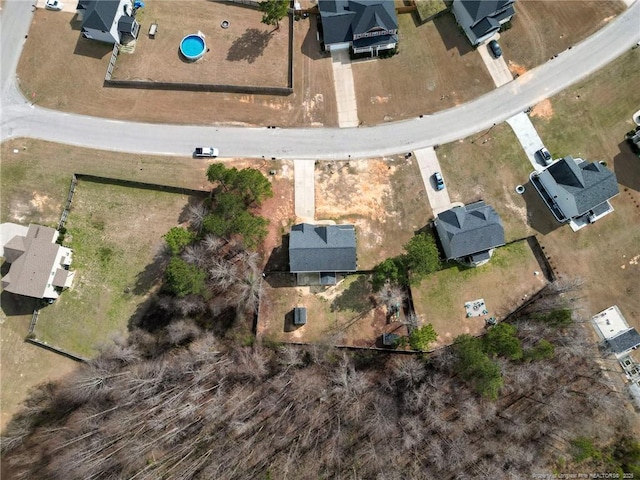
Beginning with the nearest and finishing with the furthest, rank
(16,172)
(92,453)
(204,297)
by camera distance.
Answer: (92,453), (204,297), (16,172)

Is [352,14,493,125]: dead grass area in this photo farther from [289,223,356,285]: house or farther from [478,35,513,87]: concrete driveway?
[289,223,356,285]: house

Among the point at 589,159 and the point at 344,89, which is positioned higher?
the point at 344,89

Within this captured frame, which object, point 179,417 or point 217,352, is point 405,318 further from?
point 179,417

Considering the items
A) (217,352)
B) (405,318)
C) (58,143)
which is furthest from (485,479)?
(58,143)

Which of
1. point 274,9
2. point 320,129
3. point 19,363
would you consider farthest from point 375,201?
point 19,363

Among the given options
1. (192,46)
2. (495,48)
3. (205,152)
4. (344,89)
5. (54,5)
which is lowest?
(205,152)

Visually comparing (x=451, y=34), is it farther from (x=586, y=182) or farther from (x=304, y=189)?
(x=304, y=189)
